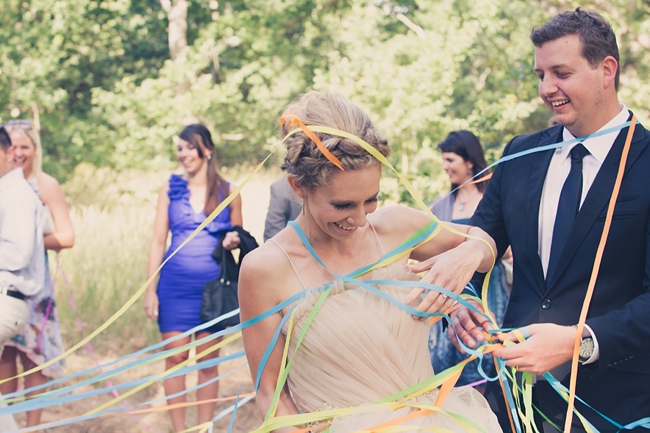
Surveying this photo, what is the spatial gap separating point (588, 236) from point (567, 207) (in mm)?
145

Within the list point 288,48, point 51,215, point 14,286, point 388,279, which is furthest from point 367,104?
point 388,279

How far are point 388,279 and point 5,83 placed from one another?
1622cm

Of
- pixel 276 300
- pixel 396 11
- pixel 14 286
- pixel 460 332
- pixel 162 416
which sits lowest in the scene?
pixel 162 416

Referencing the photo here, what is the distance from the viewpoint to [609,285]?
2588 mm

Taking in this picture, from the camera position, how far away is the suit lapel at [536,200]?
9.02 feet

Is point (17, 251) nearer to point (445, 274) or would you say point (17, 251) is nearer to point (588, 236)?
point (445, 274)

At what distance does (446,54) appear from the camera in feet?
42.5

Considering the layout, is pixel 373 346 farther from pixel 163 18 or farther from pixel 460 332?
pixel 163 18

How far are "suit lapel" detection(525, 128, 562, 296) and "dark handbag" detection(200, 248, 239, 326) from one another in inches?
116

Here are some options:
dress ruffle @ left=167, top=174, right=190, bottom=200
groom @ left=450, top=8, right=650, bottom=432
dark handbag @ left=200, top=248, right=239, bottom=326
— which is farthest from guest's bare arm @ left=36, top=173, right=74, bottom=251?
groom @ left=450, top=8, right=650, bottom=432

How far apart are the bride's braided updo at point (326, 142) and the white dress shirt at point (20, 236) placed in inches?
107

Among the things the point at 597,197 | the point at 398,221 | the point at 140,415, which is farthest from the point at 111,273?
the point at 597,197

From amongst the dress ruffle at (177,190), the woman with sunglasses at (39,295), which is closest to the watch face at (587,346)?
the dress ruffle at (177,190)

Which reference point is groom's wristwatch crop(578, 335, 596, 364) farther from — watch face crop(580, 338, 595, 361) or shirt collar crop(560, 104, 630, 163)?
shirt collar crop(560, 104, 630, 163)
